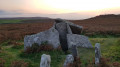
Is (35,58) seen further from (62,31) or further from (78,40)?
(62,31)

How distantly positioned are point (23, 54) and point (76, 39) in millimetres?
4593

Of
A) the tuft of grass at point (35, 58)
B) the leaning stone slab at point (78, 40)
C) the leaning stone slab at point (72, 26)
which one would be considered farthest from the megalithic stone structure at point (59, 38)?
the tuft of grass at point (35, 58)

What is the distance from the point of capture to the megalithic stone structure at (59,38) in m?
15.0

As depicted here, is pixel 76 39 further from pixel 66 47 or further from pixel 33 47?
pixel 33 47

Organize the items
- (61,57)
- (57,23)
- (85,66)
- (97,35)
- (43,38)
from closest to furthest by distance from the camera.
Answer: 1. (85,66)
2. (61,57)
3. (43,38)
4. (57,23)
5. (97,35)

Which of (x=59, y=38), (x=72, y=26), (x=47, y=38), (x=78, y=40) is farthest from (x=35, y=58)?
(x=72, y=26)

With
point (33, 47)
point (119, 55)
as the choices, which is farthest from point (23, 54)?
point (119, 55)

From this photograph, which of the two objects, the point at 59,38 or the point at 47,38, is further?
the point at 59,38

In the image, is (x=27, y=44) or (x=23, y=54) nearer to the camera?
(x=23, y=54)

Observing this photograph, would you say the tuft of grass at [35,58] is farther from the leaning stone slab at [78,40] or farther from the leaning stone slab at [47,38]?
the leaning stone slab at [78,40]

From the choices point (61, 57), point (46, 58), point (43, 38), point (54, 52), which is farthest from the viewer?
point (43, 38)

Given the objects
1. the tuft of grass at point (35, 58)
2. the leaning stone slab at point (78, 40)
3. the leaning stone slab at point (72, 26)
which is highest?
the leaning stone slab at point (72, 26)

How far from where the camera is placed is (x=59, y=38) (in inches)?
637

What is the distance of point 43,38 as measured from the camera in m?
15.2
